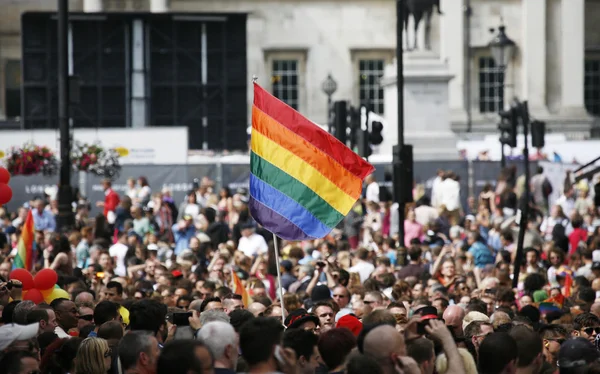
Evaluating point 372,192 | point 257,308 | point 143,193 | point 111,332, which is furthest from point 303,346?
point 143,193

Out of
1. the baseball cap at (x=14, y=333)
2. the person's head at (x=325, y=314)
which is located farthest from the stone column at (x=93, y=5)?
the baseball cap at (x=14, y=333)

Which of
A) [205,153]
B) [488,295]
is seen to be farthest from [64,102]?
[205,153]

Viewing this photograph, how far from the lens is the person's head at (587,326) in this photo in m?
12.0

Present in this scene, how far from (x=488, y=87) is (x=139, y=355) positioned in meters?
49.5

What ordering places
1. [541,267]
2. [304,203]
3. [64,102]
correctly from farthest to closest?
[64,102]
[541,267]
[304,203]

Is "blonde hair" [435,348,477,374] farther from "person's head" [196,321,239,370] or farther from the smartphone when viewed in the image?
the smartphone

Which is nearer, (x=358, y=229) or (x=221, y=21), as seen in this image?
(x=358, y=229)

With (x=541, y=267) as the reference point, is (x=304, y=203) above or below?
above

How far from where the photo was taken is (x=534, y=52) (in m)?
56.5

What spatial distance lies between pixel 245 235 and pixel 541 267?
212 inches

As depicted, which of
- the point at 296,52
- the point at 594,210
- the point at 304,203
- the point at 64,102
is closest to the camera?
the point at 304,203

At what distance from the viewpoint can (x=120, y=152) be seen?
3531 cm

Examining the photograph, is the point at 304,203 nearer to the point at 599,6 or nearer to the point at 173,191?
the point at 173,191

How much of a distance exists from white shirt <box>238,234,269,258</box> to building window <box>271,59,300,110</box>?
32.4 meters
